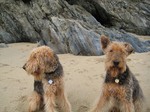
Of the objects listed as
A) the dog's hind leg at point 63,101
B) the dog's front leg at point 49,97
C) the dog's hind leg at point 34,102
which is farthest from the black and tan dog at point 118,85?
the dog's hind leg at point 34,102

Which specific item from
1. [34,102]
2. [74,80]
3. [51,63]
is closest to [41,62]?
[51,63]

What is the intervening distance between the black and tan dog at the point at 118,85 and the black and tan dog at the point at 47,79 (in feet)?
2.32

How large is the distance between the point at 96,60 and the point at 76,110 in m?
2.41

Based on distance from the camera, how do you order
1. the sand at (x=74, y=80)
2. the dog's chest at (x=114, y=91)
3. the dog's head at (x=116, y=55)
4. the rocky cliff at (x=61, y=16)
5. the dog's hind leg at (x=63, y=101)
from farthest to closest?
the rocky cliff at (x=61, y=16) → the sand at (x=74, y=80) → the dog's hind leg at (x=63, y=101) → the dog's chest at (x=114, y=91) → the dog's head at (x=116, y=55)

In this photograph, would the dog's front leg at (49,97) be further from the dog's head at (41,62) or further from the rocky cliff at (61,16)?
the rocky cliff at (61,16)

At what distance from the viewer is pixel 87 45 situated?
9336 millimetres

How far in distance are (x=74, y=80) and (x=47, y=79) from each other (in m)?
1.40

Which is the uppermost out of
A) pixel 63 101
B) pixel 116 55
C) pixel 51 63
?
pixel 116 55

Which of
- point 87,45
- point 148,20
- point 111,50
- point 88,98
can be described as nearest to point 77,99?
point 88,98

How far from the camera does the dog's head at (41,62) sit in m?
5.57

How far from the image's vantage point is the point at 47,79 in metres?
5.70

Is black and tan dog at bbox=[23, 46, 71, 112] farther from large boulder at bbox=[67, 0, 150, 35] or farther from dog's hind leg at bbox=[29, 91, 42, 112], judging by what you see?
large boulder at bbox=[67, 0, 150, 35]

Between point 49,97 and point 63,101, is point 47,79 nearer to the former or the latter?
point 49,97

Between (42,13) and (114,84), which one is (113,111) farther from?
(42,13)
